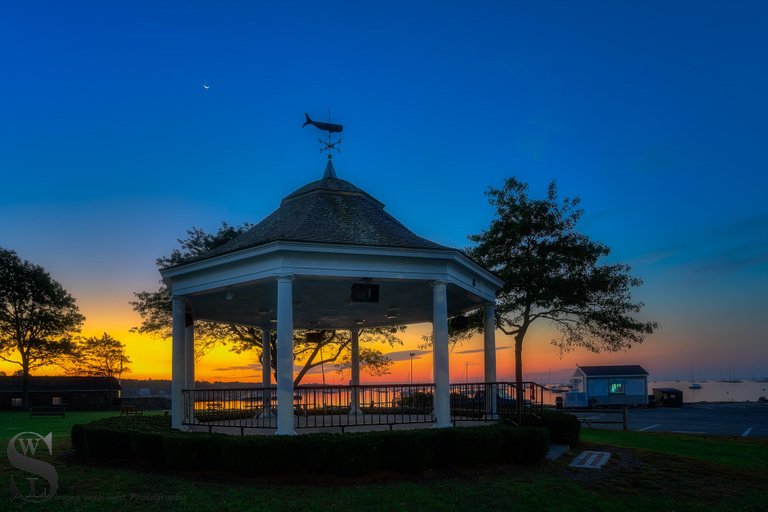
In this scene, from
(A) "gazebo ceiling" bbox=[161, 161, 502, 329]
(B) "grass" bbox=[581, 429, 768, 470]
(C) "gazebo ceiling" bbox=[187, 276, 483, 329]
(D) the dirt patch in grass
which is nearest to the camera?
(D) the dirt patch in grass

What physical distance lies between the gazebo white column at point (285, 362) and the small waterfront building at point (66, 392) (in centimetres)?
5365

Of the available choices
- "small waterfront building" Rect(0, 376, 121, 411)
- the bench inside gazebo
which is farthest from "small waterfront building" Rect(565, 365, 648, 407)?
"small waterfront building" Rect(0, 376, 121, 411)

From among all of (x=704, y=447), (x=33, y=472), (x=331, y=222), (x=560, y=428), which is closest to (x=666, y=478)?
(x=560, y=428)

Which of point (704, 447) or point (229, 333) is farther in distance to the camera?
point (229, 333)

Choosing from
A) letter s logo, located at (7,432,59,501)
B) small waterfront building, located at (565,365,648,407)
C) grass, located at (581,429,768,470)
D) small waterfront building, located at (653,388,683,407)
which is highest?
letter s logo, located at (7,432,59,501)

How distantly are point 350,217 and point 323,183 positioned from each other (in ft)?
7.55

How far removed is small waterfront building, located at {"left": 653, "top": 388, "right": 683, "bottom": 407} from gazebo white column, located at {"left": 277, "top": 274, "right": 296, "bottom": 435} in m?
53.4

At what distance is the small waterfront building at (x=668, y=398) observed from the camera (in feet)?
185

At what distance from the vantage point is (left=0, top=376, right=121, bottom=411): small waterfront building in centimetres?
5978

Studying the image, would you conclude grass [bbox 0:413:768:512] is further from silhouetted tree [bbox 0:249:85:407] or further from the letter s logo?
silhouetted tree [bbox 0:249:85:407]

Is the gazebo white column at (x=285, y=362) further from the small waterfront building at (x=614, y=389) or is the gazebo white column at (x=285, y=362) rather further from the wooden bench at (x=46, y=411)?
the small waterfront building at (x=614, y=389)

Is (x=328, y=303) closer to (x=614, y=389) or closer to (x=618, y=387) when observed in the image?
(x=614, y=389)

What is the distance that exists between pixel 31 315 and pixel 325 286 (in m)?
55.1

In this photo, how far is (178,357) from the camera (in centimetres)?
1645
